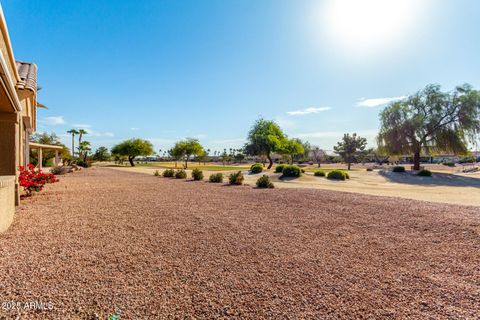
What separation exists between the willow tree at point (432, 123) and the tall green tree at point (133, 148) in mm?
48246

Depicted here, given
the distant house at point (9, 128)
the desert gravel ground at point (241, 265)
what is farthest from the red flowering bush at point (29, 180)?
Answer: the desert gravel ground at point (241, 265)

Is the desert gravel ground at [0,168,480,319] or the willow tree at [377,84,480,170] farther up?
the willow tree at [377,84,480,170]

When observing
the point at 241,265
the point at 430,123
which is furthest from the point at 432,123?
the point at 241,265

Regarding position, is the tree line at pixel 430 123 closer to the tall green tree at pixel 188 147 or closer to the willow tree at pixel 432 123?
the willow tree at pixel 432 123

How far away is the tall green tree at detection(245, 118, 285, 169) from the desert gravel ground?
2646cm

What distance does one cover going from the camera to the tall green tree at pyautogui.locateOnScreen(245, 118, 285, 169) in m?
33.3

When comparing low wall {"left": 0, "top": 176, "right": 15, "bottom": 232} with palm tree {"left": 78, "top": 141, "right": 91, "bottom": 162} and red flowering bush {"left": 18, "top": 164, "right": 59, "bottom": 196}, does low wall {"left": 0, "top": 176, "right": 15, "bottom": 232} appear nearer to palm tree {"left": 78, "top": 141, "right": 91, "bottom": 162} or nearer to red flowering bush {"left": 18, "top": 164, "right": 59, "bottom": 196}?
red flowering bush {"left": 18, "top": 164, "right": 59, "bottom": 196}

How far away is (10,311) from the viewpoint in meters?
2.55

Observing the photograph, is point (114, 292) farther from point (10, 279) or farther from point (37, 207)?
point (37, 207)

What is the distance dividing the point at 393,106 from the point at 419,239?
29817 millimetres

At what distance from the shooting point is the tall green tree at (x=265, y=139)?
33.3 meters

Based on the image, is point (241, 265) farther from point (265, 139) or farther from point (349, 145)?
point (349, 145)

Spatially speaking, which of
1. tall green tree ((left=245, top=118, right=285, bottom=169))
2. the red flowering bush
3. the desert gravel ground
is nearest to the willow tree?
tall green tree ((left=245, top=118, right=285, bottom=169))

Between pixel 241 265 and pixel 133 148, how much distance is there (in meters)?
57.6
